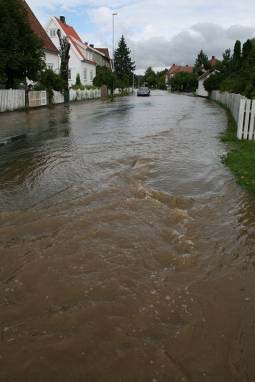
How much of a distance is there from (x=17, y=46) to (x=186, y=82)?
8336 centimetres

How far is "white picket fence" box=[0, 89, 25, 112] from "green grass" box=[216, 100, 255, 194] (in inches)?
692

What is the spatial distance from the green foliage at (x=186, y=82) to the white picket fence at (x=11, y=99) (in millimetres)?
78673

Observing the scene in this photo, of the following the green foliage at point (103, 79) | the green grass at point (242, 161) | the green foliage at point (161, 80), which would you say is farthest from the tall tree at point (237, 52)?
the green foliage at point (161, 80)

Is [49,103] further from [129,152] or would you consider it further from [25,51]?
[129,152]

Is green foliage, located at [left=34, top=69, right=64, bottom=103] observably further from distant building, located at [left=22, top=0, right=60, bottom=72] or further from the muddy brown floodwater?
the muddy brown floodwater

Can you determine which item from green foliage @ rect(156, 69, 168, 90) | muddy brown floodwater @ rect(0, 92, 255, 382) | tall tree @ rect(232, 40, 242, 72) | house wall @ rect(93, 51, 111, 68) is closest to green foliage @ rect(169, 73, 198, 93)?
house wall @ rect(93, 51, 111, 68)

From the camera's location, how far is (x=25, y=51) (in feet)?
90.2

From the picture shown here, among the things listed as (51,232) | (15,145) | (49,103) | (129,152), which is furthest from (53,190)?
(49,103)

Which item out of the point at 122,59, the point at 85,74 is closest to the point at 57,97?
the point at 85,74

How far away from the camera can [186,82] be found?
105 m

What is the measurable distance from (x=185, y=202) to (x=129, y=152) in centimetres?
494

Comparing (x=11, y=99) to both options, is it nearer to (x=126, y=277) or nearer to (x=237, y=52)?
(x=237, y=52)

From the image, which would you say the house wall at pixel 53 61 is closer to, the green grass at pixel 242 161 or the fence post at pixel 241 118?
the fence post at pixel 241 118

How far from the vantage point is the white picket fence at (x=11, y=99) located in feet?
85.9
